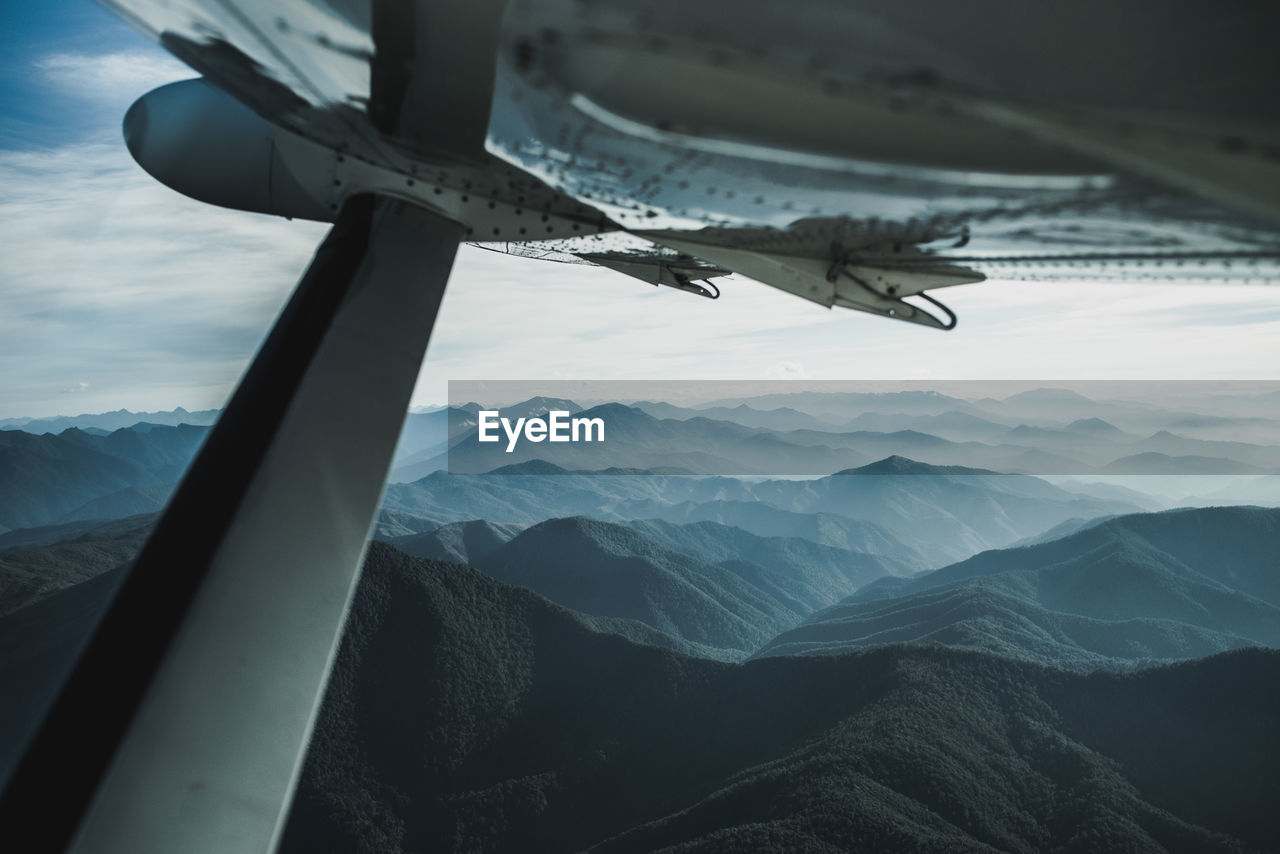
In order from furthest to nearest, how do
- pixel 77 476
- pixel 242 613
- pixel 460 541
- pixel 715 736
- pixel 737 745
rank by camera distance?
pixel 77 476 < pixel 460 541 < pixel 715 736 < pixel 737 745 < pixel 242 613

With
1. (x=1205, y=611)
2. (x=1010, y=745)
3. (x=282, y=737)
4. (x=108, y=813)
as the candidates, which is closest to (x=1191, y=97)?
(x=282, y=737)

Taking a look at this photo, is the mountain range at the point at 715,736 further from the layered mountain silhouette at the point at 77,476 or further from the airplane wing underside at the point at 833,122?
the layered mountain silhouette at the point at 77,476

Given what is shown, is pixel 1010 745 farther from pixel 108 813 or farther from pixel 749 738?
pixel 108 813

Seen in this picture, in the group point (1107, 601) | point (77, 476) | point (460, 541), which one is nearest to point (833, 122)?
point (1107, 601)

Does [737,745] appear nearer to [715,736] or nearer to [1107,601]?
[715,736]

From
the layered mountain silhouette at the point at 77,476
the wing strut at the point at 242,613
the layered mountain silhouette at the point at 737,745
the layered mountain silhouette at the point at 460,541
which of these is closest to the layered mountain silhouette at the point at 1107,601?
the layered mountain silhouette at the point at 737,745

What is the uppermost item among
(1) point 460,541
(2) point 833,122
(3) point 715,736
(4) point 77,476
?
(2) point 833,122
